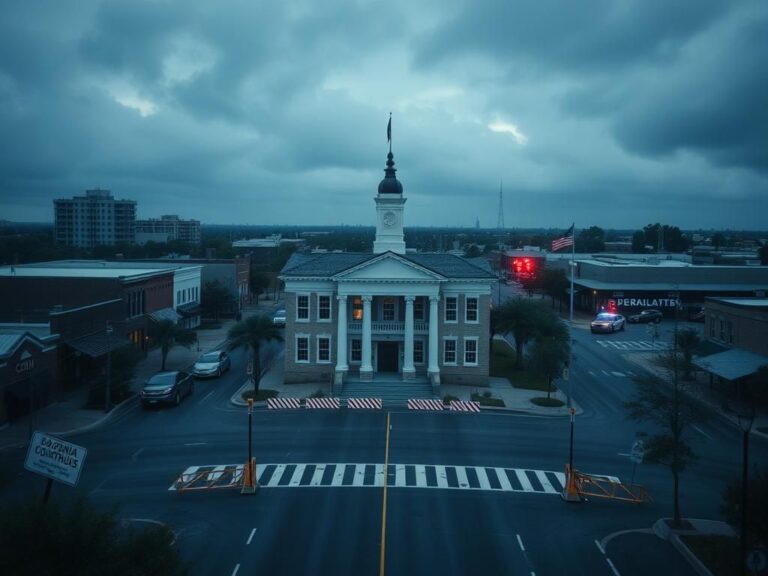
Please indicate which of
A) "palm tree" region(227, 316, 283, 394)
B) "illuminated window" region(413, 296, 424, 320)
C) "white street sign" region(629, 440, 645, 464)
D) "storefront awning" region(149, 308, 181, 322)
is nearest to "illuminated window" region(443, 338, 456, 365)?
"illuminated window" region(413, 296, 424, 320)

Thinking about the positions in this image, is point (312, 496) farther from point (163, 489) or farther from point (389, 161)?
point (389, 161)

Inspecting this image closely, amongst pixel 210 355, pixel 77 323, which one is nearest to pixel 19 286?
pixel 77 323

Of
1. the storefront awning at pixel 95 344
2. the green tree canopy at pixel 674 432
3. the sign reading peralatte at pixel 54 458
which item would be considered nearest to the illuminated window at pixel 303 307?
the storefront awning at pixel 95 344

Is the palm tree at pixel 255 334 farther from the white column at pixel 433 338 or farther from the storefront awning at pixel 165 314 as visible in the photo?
the storefront awning at pixel 165 314

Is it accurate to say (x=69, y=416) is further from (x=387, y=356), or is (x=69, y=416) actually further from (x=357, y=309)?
(x=387, y=356)

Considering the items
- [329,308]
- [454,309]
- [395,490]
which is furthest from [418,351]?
[395,490]

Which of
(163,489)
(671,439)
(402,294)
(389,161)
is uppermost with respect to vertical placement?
(389,161)

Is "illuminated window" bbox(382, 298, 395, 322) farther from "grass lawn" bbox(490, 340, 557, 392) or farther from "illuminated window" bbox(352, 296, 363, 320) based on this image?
"grass lawn" bbox(490, 340, 557, 392)
